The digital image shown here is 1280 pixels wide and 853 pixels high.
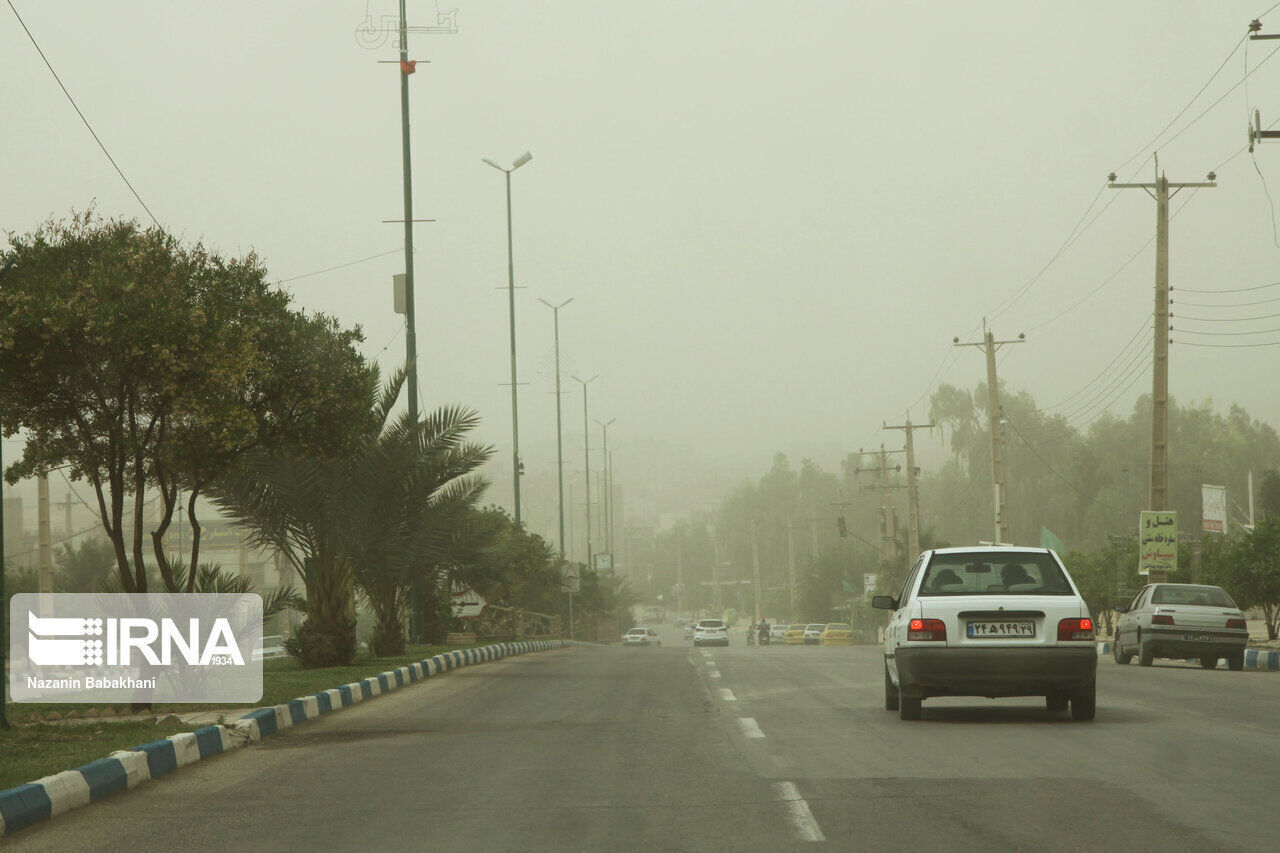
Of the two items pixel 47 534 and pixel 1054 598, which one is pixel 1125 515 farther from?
pixel 1054 598

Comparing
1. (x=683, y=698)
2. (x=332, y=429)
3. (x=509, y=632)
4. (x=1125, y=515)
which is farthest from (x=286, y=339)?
(x=1125, y=515)

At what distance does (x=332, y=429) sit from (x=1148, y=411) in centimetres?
9911

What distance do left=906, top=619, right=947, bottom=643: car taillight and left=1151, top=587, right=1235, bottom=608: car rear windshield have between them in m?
14.9

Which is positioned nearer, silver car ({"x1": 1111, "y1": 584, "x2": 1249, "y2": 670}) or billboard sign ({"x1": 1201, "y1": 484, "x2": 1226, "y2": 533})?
silver car ({"x1": 1111, "y1": 584, "x2": 1249, "y2": 670})

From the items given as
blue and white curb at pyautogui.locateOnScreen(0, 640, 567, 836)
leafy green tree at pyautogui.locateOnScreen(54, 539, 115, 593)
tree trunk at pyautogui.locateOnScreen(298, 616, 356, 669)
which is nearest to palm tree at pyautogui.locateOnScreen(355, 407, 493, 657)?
tree trunk at pyautogui.locateOnScreen(298, 616, 356, 669)

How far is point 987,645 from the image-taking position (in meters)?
12.4

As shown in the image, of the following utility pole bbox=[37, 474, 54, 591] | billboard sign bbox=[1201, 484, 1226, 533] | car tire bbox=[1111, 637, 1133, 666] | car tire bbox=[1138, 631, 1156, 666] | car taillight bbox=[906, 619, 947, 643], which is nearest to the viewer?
car taillight bbox=[906, 619, 947, 643]

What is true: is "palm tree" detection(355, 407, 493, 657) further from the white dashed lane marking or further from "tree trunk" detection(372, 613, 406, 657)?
the white dashed lane marking

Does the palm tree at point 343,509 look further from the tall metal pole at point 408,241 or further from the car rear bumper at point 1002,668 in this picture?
the car rear bumper at point 1002,668

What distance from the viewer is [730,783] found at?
29.6 ft

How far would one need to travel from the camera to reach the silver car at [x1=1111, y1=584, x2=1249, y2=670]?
24.9 metres

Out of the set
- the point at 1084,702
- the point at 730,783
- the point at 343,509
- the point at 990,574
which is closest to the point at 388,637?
the point at 343,509

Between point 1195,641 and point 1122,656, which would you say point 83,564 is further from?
point 1195,641

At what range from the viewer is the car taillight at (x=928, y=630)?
12508 millimetres
